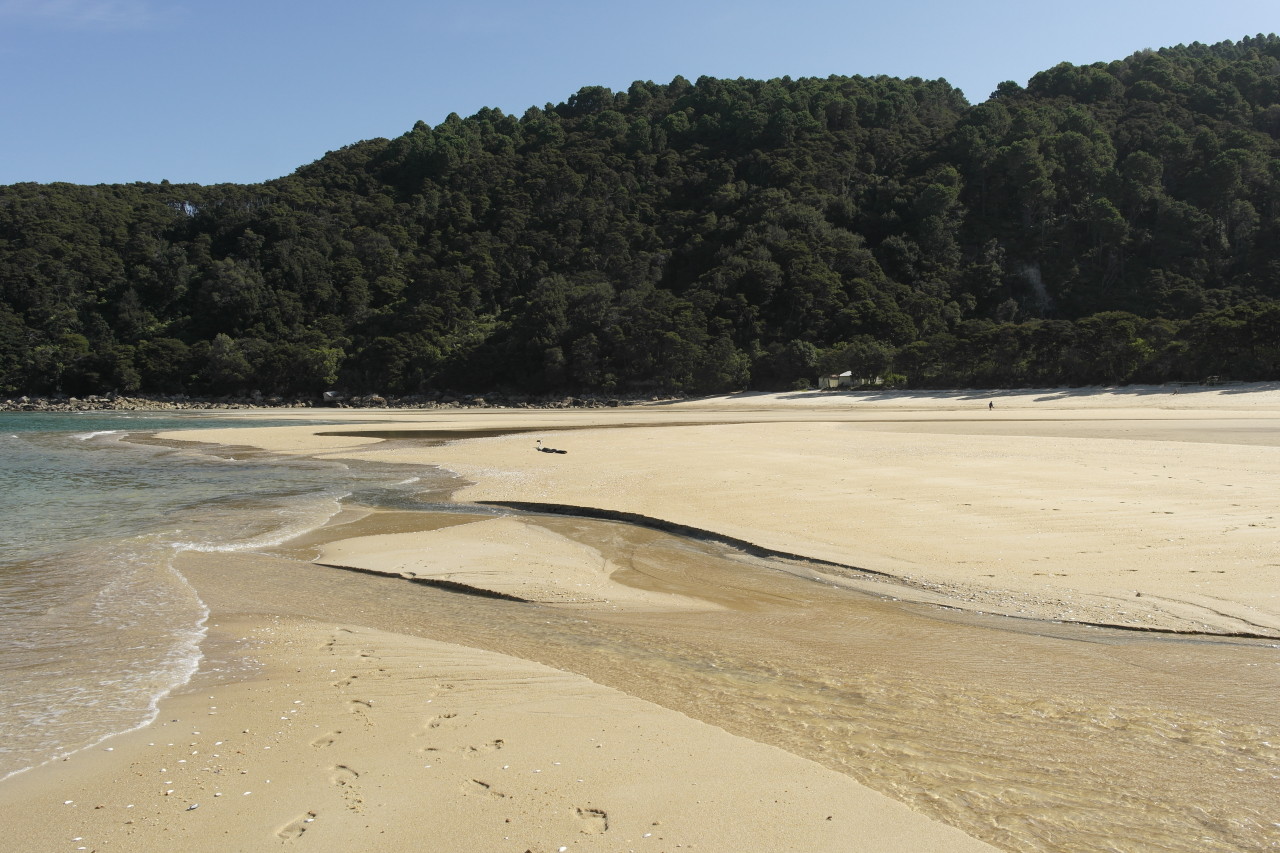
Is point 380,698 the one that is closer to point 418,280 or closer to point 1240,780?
point 1240,780

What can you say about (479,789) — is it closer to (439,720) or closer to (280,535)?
(439,720)

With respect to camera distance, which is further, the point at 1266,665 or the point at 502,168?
the point at 502,168

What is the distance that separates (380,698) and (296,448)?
23.3m

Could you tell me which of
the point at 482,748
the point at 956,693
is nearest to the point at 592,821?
the point at 482,748

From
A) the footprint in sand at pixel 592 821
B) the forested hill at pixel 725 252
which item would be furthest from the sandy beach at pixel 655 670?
the forested hill at pixel 725 252

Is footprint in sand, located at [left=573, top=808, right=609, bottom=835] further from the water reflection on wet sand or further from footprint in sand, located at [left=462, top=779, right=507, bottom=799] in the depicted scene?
the water reflection on wet sand

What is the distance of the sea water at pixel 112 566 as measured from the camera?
16.4 ft

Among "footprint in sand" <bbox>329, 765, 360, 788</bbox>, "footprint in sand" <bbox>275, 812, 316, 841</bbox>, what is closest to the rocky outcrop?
"footprint in sand" <bbox>329, 765, 360, 788</bbox>

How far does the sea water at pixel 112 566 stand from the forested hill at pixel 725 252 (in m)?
41.5

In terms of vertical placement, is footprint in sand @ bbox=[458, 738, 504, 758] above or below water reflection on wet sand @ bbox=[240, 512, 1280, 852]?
above

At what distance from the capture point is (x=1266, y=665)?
5.32m

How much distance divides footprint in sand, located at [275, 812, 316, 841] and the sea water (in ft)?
6.10

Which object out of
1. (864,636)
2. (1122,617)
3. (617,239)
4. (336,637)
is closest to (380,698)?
(336,637)

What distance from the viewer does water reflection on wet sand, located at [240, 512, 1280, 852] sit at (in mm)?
3555
